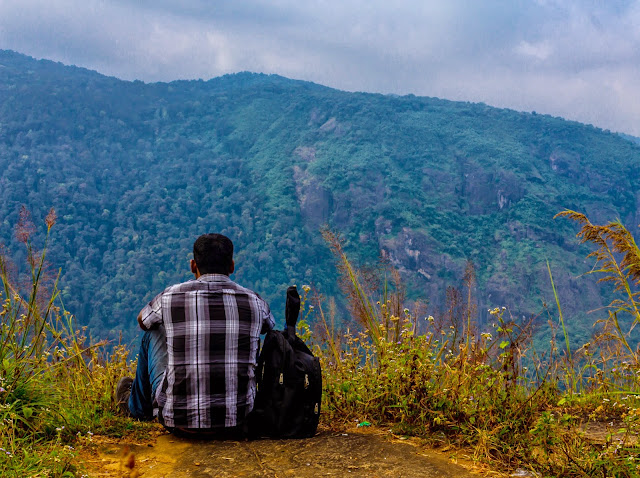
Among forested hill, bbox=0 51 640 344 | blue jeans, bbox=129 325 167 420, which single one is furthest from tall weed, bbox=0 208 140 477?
forested hill, bbox=0 51 640 344

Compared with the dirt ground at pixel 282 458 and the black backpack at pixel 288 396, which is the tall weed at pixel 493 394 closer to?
the dirt ground at pixel 282 458

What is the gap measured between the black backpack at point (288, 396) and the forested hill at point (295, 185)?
2457 inches

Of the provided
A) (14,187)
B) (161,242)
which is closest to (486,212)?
(161,242)

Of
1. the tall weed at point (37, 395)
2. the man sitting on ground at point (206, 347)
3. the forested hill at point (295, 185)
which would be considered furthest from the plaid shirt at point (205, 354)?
the forested hill at point (295, 185)

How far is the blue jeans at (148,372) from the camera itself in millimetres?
2951

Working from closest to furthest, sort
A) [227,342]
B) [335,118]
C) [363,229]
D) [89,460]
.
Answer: [89,460] → [227,342] → [363,229] → [335,118]

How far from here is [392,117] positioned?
131m

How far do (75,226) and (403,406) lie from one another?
90.1 m

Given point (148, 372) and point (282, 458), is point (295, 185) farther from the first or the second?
point (282, 458)

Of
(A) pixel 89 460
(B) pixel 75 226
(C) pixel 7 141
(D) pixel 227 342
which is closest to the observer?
(A) pixel 89 460

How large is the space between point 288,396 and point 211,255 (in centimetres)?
79

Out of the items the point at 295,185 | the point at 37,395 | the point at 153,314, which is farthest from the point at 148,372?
the point at 295,185

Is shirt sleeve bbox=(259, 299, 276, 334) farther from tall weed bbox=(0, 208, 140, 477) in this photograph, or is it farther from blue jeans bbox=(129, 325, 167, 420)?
tall weed bbox=(0, 208, 140, 477)

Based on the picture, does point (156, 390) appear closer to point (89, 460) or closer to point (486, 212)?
point (89, 460)
